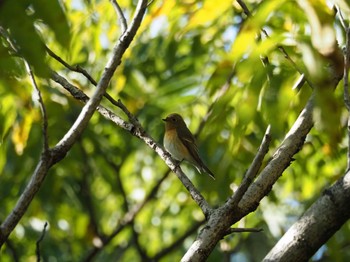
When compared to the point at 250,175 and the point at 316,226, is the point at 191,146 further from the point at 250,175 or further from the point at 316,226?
the point at 250,175

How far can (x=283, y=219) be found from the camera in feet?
20.9

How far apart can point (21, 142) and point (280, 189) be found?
3.41m

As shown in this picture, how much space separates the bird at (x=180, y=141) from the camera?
6387 mm

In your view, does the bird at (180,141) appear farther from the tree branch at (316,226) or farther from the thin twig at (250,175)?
the thin twig at (250,175)

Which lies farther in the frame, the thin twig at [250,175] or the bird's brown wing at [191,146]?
the bird's brown wing at [191,146]

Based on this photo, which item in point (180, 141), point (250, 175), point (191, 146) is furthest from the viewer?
point (180, 141)

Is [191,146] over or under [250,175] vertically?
under

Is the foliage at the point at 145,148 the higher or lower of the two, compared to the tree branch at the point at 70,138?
lower

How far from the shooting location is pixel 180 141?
22.4 ft

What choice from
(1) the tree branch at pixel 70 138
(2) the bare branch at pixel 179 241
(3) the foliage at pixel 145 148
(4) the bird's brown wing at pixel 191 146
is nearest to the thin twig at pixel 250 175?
(3) the foliage at pixel 145 148

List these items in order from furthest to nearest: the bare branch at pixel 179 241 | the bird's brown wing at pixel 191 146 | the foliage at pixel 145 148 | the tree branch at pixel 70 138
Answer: the bare branch at pixel 179 241, the bird's brown wing at pixel 191 146, the foliage at pixel 145 148, the tree branch at pixel 70 138

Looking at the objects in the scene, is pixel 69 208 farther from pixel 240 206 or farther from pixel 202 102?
pixel 240 206

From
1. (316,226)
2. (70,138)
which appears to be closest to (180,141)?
(316,226)

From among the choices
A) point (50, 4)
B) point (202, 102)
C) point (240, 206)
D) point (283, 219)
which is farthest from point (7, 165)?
point (50, 4)
